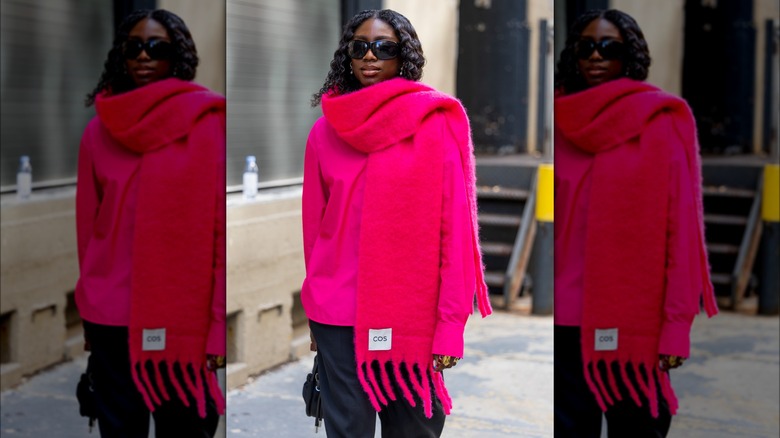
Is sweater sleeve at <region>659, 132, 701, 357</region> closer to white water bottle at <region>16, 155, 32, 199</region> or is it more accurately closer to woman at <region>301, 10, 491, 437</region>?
woman at <region>301, 10, 491, 437</region>

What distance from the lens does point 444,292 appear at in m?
2.06

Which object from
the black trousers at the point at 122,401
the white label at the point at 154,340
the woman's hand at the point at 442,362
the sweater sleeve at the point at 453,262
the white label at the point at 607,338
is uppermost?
the sweater sleeve at the point at 453,262

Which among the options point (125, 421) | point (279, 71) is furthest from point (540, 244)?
point (125, 421)

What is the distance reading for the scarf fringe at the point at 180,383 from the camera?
8.57 ft

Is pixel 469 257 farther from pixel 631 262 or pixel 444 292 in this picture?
pixel 631 262

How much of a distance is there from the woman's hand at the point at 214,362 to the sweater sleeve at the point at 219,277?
13 mm

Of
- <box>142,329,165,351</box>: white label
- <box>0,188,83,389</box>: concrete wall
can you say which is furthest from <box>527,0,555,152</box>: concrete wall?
<box>0,188,83,389</box>: concrete wall

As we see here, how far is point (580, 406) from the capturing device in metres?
2.49

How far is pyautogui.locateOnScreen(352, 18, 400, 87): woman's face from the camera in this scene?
2.04 m

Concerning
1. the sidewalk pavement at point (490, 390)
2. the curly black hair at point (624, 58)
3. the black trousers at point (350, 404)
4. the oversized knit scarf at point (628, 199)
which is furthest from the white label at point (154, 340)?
the curly black hair at point (624, 58)

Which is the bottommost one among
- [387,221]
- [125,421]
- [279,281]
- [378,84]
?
[125,421]

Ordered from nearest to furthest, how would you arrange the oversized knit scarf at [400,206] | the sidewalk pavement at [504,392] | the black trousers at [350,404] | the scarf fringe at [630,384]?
the oversized knit scarf at [400,206]
the black trousers at [350,404]
the sidewalk pavement at [504,392]
the scarf fringe at [630,384]

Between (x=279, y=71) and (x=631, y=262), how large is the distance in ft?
3.23

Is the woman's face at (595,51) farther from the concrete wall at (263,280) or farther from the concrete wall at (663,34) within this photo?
the concrete wall at (263,280)
